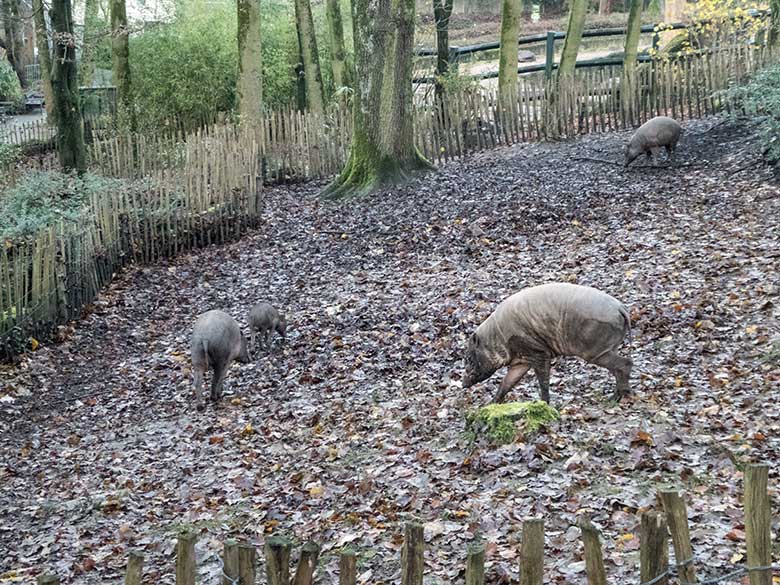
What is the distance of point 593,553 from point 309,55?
75.4 feet

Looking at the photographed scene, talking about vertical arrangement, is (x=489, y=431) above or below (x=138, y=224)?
below

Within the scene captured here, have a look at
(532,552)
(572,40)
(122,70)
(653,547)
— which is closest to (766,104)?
(572,40)

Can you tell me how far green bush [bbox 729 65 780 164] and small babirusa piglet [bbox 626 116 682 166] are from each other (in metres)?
1.41

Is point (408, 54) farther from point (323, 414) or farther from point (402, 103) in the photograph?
point (323, 414)

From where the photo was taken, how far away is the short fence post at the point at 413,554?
3436 millimetres

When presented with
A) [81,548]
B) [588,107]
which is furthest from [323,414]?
[588,107]

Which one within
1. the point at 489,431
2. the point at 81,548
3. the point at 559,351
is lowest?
the point at 81,548

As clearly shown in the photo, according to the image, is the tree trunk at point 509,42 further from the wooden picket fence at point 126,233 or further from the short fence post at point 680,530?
the short fence post at point 680,530

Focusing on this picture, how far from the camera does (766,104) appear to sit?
574 inches

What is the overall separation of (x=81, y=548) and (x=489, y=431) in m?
3.04

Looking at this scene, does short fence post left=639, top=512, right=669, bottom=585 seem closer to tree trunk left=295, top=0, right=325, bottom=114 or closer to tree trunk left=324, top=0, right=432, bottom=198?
tree trunk left=324, top=0, right=432, bottom=198

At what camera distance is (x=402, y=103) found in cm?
1758

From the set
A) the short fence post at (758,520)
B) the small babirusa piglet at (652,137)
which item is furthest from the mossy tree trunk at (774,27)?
the short fence post at (758,520)

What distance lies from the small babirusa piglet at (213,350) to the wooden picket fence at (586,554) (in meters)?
5.35
